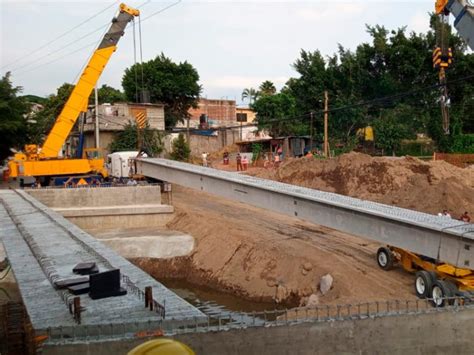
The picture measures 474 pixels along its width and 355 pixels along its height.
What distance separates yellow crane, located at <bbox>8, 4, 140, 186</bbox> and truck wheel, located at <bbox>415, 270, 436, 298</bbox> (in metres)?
19.9

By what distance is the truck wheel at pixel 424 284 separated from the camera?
12.8 meters

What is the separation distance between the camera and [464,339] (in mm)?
7363

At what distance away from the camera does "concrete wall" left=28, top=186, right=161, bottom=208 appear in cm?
2462

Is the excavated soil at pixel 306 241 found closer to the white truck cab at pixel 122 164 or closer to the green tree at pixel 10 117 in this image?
the white truck cab at pixel 122 164

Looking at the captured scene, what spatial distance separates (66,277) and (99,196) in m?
17.9

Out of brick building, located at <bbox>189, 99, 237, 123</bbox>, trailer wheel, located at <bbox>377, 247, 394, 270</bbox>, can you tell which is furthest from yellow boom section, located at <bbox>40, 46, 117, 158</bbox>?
brick building, located at <bbox>189, 99, 237, 123</bbox>

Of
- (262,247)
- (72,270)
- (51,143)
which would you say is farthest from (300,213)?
(51,143)

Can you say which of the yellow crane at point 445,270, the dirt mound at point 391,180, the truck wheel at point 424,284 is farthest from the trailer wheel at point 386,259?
the dirt mound at point 391,180

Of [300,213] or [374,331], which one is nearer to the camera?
[374,331]

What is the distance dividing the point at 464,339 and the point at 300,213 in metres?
8.65

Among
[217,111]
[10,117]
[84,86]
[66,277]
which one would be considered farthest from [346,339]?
[217,111]

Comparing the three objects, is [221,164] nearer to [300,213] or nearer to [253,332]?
[300,213]

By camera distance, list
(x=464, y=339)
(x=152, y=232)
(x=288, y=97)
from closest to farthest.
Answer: (x=464, y=339), (x=152, y=232), (x=288, y=97)

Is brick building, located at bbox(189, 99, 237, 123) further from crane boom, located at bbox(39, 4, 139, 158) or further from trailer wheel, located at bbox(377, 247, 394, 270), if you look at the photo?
trailer wheel, located at bbox(377, 247, 394, 270)
